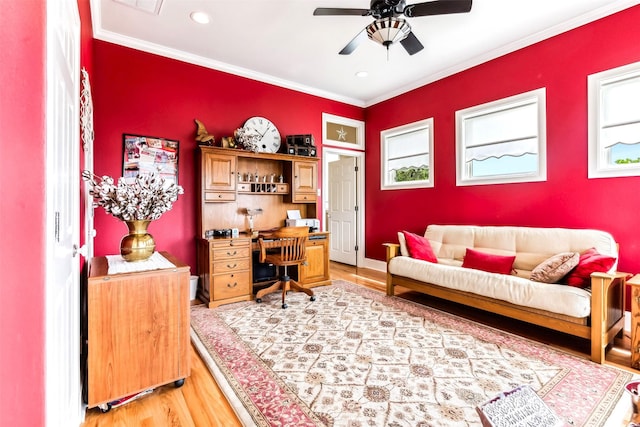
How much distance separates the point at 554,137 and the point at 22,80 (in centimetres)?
409

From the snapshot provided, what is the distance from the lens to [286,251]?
3.56 m

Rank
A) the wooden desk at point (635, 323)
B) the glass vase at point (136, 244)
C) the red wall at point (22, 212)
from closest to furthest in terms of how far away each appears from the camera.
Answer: the red wall at point (22, 212), the glass vase at point (136, 244), the wooden desk at point (635, 323)

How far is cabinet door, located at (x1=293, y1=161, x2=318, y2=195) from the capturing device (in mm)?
4395

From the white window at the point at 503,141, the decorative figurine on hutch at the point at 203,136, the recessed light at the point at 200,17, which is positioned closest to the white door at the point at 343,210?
the white window at the point at 503,141

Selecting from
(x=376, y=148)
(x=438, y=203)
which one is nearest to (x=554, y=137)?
(x=438, y=203)

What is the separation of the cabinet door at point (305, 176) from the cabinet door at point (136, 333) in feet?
8.75

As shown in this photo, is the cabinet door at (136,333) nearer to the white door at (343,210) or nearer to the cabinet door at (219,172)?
Result: the cabinet door at (219,172)

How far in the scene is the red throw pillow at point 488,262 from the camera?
310 centimetres

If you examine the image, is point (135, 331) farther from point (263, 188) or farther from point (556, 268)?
point (556, 268)

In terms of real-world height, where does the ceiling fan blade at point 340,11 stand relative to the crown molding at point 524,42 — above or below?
below

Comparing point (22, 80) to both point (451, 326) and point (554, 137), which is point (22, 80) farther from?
point (554, 137)

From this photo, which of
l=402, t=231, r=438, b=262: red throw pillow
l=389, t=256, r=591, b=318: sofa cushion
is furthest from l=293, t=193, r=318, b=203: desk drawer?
l=389, t=256, r=591, b=318: sofa cushion

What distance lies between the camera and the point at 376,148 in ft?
17.6

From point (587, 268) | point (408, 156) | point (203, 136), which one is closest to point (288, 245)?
point (203, 136)
